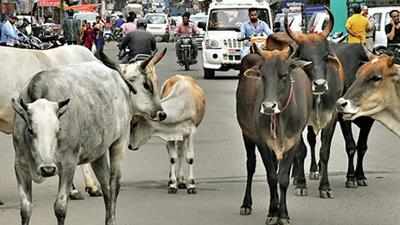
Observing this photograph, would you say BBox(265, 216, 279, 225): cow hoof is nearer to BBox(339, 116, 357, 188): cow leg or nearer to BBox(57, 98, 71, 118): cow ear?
BBox(339, 116, 357, 188): cow leg

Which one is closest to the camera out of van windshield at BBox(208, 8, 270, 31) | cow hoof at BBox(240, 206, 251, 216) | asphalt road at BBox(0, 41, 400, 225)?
asphalt road at BBox(0, 41, 400, 225)

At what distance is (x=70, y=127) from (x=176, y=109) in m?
4.25

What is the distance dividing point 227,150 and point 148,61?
15.0 ft

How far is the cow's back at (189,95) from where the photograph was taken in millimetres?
12469

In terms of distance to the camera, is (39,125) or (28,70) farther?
Result: (28,70)

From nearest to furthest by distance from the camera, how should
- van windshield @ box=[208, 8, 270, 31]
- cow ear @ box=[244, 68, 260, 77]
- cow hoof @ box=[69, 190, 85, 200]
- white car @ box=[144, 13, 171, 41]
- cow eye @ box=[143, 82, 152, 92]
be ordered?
cow ear @ box=[244, 68, 260, 77] < cow eye @ box=[143, 82, 152, 92] < cow hoof @ box=[69, 190, 85, 200] < van windshield @ box=[208, 8, 270, 31] < white car @ box=[144, 13, 171, 41]

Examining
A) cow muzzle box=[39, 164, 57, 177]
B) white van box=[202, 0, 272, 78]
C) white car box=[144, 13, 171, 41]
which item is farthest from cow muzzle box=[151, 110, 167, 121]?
white car box=[144, 13, 171, 41]

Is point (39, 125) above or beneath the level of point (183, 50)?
above

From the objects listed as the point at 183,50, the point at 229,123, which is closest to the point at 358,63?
the point at 229,123

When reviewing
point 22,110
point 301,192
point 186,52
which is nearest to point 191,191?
point 301,192

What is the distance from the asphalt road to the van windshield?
44.7 ft

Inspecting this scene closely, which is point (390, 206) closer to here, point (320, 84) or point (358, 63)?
point (320, 84)

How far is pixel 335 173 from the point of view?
43.9 ft

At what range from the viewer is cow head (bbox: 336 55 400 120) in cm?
912
